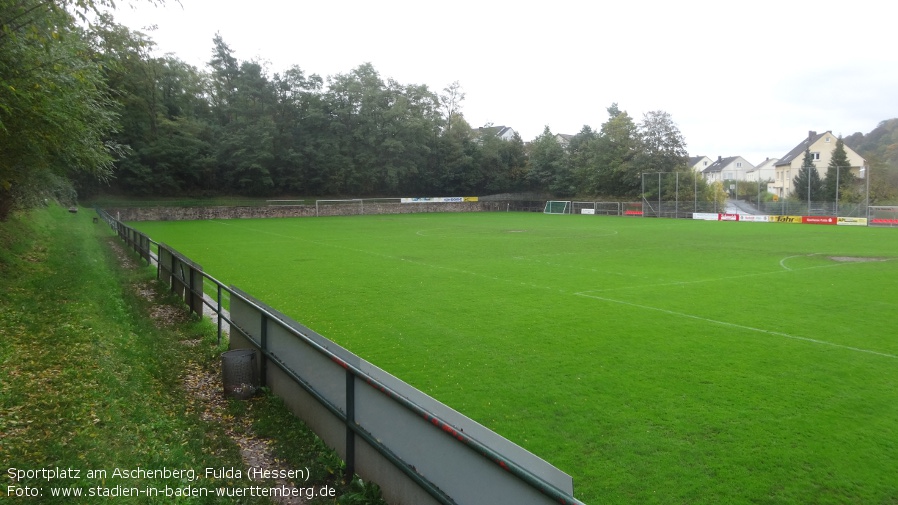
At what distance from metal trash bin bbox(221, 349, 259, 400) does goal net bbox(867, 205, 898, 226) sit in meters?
46.7

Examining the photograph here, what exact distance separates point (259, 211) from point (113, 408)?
173 ft

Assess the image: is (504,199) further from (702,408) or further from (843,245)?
(702,408)

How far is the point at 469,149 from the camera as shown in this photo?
80250 millimetres

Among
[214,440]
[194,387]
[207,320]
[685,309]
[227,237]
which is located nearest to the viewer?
[214,440]

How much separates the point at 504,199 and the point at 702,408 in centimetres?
6734

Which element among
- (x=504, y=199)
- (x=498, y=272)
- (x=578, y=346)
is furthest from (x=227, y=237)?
(x=504, y=199)

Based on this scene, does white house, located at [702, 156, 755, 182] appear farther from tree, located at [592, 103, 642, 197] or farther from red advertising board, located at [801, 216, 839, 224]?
red advertising board, located at [801, 216, 839, 224]

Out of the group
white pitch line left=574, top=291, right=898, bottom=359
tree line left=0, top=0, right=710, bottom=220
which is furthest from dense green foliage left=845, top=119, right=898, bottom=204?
white pitch line left=574, top=291, right=898, bottom=359

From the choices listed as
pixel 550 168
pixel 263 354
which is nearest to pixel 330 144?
pixel 550 168

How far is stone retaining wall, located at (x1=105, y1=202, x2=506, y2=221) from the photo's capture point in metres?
53.4

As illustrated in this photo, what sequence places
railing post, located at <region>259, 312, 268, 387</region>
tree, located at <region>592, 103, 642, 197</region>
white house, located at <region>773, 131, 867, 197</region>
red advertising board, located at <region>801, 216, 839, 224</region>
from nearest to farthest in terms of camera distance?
railing post, located at <region>259, 312, 268, 387</region> < red advertising board, located at <region>801, 216, 839, 224</region> < white house, located at <region>773, 131, 867, 197</region> < tree, located at <region>592, 103, 642, 197</region>

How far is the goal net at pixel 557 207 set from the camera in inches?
2601

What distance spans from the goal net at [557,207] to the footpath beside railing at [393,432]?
6063 cm

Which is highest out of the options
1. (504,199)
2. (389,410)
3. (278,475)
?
(504,199)
